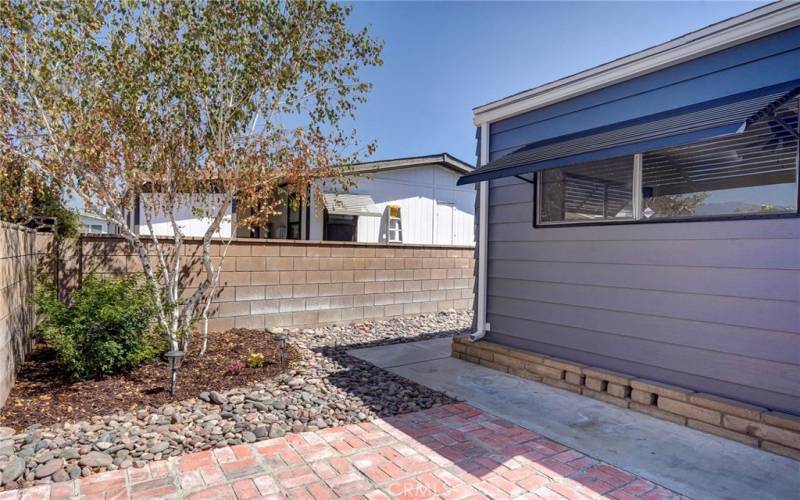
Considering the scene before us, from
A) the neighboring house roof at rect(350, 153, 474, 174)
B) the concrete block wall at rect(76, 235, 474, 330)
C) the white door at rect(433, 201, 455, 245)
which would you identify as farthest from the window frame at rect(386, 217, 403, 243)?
the concrete block wall at rect(76, 235, 474, 330)

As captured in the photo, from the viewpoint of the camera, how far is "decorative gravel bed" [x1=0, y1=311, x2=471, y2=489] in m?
2.76

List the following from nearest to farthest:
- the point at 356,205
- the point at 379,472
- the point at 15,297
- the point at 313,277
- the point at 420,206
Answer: the point at 379,472
the point at 15,297
the point at 313,277
the point at 356,205
the point at 420,206

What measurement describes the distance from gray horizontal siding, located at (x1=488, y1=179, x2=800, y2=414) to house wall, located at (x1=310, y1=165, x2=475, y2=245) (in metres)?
6.74

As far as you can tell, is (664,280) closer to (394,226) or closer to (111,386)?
(111,386)

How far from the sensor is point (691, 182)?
12.0 ft

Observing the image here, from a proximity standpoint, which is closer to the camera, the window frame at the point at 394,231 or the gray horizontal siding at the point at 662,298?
the gray horizontal siding at the point at 662,298

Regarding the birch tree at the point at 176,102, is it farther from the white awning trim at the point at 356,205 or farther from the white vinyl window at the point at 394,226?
the white vinyl window at the point at 394,226

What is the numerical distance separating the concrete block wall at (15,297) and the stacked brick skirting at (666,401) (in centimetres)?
447

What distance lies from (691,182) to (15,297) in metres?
5.85

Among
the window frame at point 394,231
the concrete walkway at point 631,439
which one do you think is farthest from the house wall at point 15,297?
the window frame at point 394,231

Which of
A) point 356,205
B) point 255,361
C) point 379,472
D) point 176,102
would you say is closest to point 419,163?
point 356,205

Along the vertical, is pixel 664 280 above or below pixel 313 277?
above

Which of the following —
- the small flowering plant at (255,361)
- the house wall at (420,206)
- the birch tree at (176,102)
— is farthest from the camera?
the house wall at (420,206)

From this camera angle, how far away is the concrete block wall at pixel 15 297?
Result: 3.43 metres
